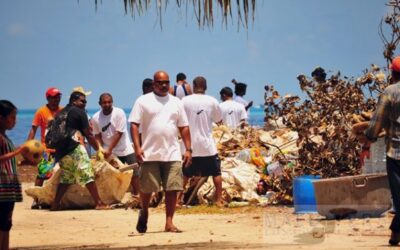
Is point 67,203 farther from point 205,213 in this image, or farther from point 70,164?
point 205,213

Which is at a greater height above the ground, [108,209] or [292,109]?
[292,109]

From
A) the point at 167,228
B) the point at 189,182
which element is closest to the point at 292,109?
the point at 189,182

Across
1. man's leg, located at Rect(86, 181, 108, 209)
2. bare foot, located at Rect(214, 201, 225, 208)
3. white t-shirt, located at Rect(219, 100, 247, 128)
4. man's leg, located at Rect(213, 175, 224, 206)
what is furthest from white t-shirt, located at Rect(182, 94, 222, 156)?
white t-shirt, located at Rect(219, 100, 247, 128)

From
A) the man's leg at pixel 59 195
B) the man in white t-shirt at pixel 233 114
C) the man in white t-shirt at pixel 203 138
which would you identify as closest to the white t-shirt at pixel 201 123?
the man in white t-shirt at pixel 203 138

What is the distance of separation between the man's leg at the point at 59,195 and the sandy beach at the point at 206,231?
544mm

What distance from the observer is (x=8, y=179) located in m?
8.27

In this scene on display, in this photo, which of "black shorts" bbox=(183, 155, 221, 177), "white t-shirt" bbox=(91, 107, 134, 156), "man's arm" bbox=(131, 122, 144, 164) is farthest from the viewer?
"white t-shirt" bbox=(91, 107, 134, 156)

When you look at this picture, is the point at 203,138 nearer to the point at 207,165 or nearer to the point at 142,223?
the point at 207,165

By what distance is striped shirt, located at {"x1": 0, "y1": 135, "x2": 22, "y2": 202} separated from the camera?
823cm

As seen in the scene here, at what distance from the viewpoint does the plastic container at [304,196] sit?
1249 centimetres

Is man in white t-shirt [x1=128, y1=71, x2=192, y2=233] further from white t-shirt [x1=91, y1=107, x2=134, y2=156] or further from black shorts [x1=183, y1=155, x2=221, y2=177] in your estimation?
white t-shirt [x1=91, y1=107, x2=134, y2=156]

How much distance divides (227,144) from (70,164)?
363 cm

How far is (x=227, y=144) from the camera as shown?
17047 millimetres

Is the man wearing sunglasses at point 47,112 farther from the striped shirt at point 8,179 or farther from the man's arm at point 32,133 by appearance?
the striped shirt at point 8,179
